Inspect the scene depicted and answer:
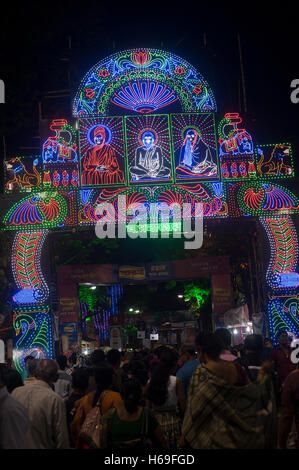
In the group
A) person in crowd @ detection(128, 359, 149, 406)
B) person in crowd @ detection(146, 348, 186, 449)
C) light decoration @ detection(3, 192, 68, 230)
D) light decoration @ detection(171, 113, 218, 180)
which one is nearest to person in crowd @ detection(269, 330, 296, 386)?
person in crowd @ detection(128, 359, 149, 406)

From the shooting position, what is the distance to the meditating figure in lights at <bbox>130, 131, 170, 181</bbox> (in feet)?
53.2

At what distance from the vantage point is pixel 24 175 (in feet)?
54.4

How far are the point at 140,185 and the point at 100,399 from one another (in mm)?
9878

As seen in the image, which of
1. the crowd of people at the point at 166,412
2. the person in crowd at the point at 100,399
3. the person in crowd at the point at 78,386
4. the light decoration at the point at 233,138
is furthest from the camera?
the light decoration at the point at 233,138

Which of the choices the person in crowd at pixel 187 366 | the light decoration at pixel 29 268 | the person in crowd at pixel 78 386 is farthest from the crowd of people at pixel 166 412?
the light decoration at pixel 29 268

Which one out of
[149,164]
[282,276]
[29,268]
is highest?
[149,164]

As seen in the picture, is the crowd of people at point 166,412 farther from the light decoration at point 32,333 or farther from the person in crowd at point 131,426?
the light decoration at point 32,333

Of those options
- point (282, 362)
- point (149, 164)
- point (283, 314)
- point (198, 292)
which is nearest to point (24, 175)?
point (149, 164)

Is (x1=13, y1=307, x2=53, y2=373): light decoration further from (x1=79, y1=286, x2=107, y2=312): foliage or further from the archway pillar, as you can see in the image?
(x1=79, y1=286, x2=107, y2=312): foliage

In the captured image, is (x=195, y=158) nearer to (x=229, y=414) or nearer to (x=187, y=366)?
(x=187, y=366)

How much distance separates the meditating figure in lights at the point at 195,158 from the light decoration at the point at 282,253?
6.62 ft

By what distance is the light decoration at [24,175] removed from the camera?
54.1 feet
